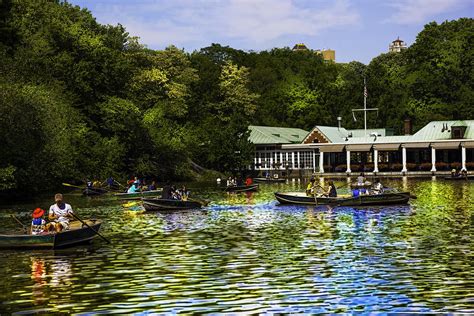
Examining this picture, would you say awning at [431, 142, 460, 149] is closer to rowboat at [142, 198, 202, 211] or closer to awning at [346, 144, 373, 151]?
awning at [346, 144, 373, 151]

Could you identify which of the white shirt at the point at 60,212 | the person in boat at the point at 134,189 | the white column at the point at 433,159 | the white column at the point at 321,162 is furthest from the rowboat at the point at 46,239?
the white column at the point at 321,162

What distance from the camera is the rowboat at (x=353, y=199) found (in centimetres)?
4631

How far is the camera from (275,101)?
13200 cm

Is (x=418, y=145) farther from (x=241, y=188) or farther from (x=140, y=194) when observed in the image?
(x=140, y=194)

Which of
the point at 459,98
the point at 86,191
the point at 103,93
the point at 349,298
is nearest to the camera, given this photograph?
the point at 349,298

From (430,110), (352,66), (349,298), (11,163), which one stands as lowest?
(349,298)

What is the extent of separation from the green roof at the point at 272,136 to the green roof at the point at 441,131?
20.7 metres

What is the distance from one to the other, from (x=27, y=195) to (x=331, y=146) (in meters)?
51.1

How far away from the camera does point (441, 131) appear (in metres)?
96.2

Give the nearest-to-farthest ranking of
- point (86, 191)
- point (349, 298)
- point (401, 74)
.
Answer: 1. point (349, 298)
2. point (86, 191)
3. point (401, 74)

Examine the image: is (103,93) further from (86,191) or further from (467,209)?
(467,209)

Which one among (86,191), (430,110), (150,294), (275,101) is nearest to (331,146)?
(430,110)

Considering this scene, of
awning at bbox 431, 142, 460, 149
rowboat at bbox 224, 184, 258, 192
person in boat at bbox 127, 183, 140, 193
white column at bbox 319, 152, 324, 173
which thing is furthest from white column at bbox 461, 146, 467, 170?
person in boat at bbox 127, 183, 140, 193

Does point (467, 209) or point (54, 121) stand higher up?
point (54, 121)
